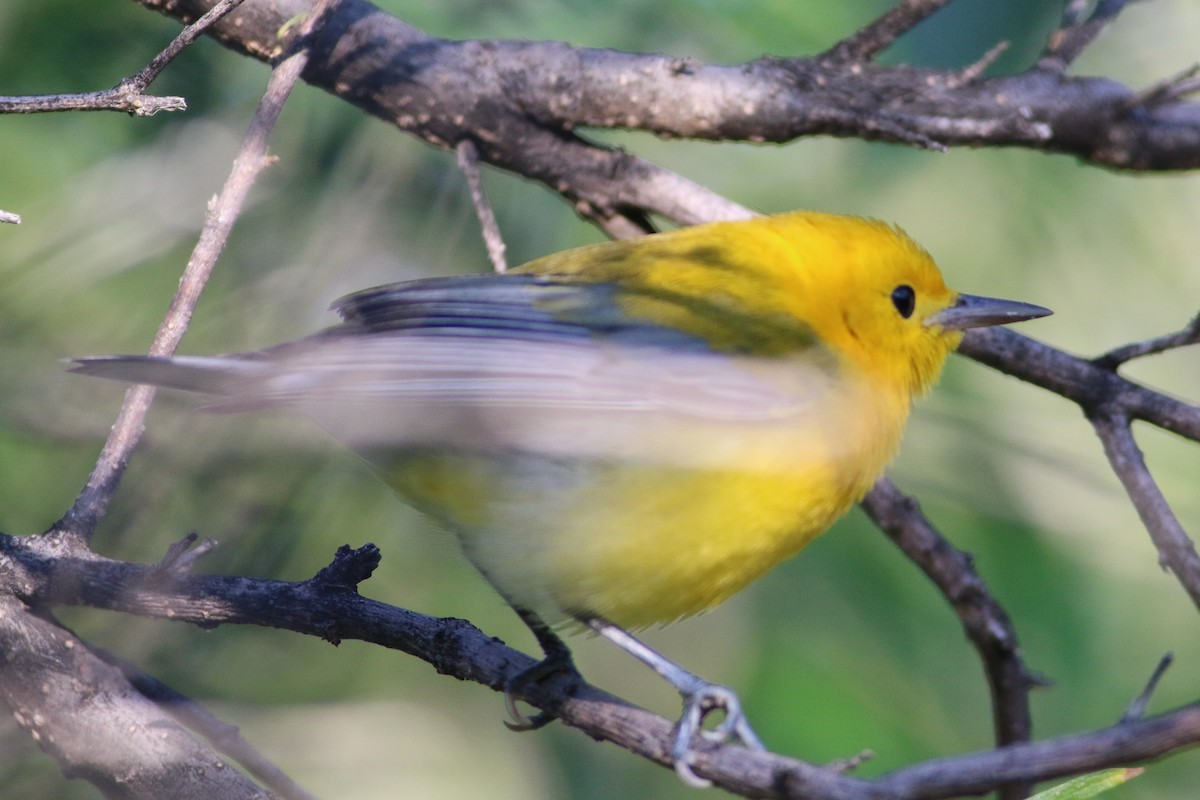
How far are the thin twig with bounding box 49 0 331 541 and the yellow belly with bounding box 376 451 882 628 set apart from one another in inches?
18.1

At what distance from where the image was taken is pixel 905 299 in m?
3.18

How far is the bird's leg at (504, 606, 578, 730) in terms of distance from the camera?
2.25 meters

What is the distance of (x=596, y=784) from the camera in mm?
3793

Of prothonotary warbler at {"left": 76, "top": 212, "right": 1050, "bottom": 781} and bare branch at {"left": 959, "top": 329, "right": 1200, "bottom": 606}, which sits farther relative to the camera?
bare branch at {"left": 959, "top": 329, "right": 1200, "bottom": 606}

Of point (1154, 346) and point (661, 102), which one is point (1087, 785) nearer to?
point (1154, 346)

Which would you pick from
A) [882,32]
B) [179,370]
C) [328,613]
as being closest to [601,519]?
[328,613]

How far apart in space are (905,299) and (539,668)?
4.84 feet

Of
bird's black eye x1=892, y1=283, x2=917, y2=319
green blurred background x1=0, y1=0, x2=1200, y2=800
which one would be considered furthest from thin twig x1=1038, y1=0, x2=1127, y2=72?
bird's black eye x1=892, y1=283, x2=917, y2=319

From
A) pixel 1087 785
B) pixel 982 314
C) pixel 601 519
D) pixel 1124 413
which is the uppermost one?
pixel 982 314

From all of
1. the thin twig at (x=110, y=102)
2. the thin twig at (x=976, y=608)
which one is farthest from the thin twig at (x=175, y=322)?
the thin twig at (x=976, y=608)

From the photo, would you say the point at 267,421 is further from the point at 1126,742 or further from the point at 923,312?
the point at 1126,742

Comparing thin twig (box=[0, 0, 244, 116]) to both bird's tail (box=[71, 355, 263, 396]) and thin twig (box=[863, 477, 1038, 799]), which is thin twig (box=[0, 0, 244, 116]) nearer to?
bird's tail (box=[71, 355, 263, 396])

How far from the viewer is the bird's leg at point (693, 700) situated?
189cm

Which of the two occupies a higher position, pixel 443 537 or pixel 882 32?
pixel 882 32
